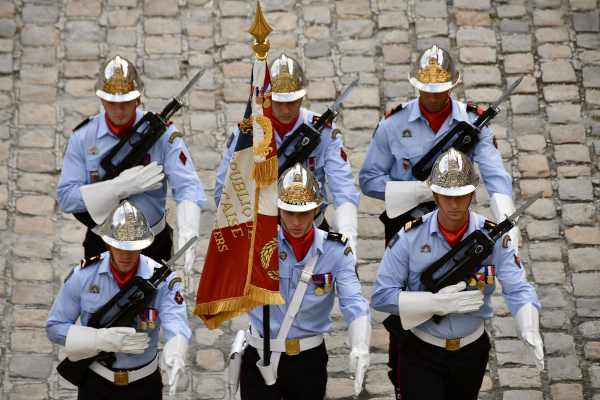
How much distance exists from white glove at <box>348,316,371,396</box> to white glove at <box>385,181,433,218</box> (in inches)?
56.8

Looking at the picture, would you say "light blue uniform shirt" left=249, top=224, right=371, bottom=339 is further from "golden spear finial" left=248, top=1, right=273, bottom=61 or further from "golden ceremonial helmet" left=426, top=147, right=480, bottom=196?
"golden spear finial" left=248, top=1, right=273, bottom=61

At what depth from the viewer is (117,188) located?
790 centimetres

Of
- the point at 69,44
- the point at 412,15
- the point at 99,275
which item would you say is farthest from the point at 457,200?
the point at 69,44

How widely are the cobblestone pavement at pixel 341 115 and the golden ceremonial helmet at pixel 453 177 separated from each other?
2.25 metres

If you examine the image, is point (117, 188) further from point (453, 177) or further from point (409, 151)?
point (453, 177)

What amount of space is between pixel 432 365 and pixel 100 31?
6.04 m

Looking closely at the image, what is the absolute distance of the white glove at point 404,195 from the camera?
790cm

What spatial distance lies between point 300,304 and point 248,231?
0.60 metres

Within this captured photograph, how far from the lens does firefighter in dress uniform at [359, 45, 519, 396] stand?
785 centimetres

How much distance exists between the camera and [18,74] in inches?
435

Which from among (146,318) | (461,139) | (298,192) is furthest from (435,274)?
(146,318)

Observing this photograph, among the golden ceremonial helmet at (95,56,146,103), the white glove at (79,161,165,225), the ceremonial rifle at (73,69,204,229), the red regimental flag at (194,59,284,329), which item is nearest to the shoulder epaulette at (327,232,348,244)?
the red regimental flag at (194,59,284,329)

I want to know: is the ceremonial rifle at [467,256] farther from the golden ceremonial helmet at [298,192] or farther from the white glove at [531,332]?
the golden ceremonial helmet at [298,192]

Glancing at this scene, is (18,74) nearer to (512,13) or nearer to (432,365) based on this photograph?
(512,13)
